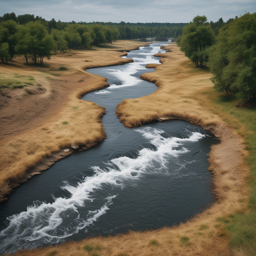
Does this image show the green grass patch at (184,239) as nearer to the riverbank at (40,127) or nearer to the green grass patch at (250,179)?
the green grass patch at (250,179)

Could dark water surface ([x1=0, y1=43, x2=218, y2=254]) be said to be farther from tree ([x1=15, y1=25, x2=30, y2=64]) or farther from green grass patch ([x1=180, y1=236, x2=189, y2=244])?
tree ([x1=15, y1=25, x2=30, y2=64])

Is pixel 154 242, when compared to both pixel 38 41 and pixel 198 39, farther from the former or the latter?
pixel 38 41

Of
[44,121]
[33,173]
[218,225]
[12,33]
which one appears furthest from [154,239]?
[12,33]

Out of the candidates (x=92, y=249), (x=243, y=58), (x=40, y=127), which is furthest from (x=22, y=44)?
(x=92, y=249)

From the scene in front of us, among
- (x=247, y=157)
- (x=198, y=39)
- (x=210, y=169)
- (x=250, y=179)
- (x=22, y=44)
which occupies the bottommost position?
(x=210, y=169)

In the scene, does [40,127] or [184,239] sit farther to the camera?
[40,127]

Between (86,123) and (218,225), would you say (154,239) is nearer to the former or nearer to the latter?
(218,225)

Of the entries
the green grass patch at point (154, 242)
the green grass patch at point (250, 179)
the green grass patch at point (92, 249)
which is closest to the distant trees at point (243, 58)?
the green grass patch at point (250, 179)
